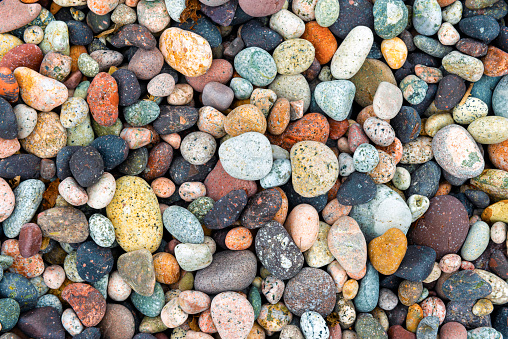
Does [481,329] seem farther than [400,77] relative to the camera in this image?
No

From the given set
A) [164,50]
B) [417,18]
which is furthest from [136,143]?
[417,18]

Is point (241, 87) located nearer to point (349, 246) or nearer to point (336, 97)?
point (336, 97)

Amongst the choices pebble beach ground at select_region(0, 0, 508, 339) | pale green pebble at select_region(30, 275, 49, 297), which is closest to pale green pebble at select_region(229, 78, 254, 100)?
pebble beach ground at select_region(0, 0, 508, 339)

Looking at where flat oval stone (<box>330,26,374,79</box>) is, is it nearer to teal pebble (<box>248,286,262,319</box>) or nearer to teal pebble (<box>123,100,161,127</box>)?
teal pebble (<box>123,100,161,127</box>)

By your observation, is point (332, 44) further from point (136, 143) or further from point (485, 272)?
point (485, 272)

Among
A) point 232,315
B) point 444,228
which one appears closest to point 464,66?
point 444,228

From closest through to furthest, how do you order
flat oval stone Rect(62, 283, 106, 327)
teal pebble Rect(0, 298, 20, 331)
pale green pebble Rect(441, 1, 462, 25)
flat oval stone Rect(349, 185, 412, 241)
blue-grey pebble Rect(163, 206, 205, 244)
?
1. teal pebble Rect(0, 298, 20, 331)
2. flat oval stone Rect(62, 283, 106, 327)
3. blue-grey pebble Rect(163, 206, 205, 244)
4. flat oval stone Rect(349, 185, 412, 241)
5. pale green pebble Rect(441, 1, 462, 25)

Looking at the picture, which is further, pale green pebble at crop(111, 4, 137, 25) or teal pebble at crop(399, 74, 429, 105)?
teal pebble at crop(399, 74, 429, 105)
